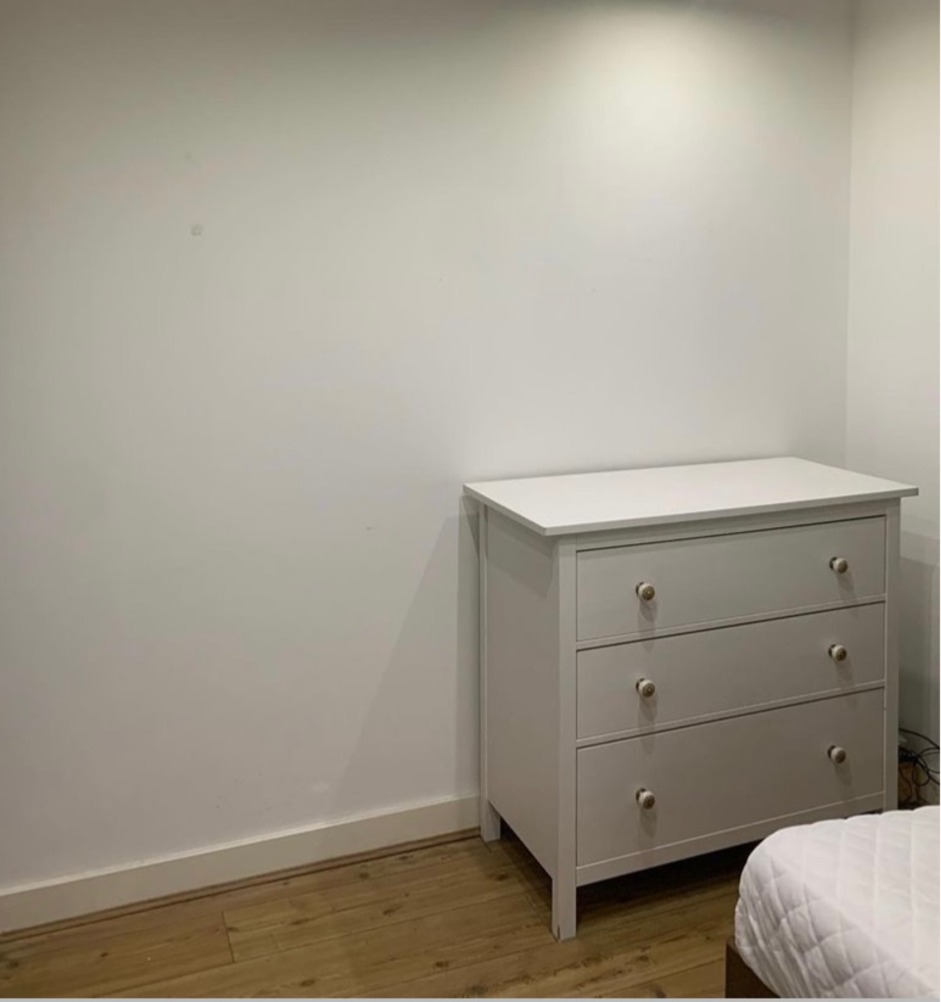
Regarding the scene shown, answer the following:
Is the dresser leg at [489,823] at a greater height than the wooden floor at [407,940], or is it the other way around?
the dresser leg at [489,823]

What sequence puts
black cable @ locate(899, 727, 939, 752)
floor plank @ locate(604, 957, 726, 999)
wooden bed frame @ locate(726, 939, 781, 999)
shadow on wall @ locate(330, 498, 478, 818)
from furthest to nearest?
black cable @ locate(899, 727, 939, 752) → shadow on wall @ locate(330, 498, 478, 818) → floor plank @ locate(604, 957, 726, 999) → wooden bed frame @ locate(726, 939, 781, 999)

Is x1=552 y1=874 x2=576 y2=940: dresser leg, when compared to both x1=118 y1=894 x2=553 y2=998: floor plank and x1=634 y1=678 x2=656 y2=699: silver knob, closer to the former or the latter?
x1=118 y1=894 x2=553 y2=998: floor plank

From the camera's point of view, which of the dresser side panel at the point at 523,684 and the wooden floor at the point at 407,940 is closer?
the wooden floor at the point at 407,940

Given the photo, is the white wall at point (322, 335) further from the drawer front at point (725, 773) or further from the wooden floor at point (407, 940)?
the drawer front at point (725, 773)

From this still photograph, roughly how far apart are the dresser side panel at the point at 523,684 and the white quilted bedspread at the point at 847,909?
682mm

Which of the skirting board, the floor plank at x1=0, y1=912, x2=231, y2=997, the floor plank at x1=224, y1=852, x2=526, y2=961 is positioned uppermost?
the skirting board

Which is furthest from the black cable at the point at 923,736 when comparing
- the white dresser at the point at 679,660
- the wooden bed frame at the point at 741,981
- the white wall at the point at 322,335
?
the wooden bed frame at the point at 741,981

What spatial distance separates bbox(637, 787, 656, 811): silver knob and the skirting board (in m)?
0.55

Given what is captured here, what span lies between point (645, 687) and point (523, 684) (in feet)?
0.95

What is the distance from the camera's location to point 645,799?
2338 millimetres

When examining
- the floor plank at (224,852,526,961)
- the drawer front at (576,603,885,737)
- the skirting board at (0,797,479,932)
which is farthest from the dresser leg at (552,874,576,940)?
the skirting board at (0,797,479,932)

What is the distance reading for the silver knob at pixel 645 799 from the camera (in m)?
2.34

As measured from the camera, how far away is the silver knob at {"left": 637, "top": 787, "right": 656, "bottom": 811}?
7.68ft

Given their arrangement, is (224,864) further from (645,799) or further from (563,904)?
(645,799)
